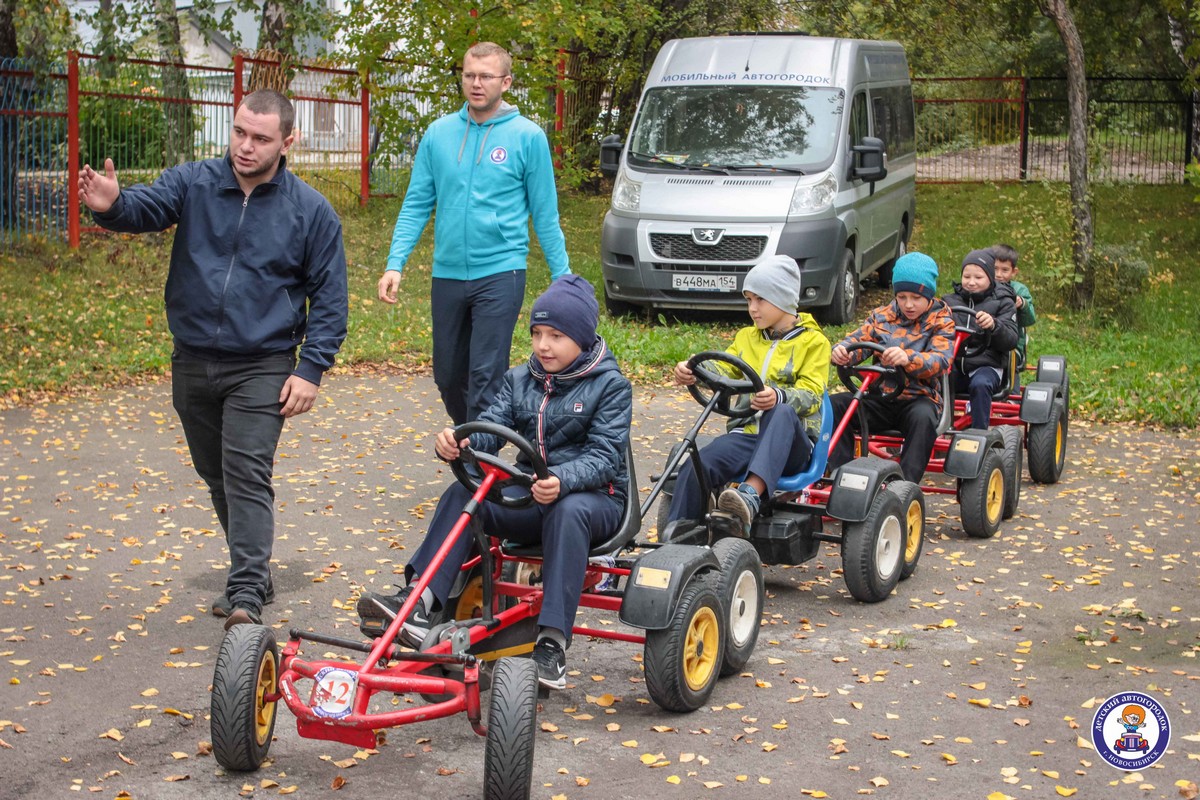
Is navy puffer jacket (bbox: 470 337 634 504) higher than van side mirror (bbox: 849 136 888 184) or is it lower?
lower

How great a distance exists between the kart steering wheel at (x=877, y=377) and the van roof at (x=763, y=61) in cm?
741

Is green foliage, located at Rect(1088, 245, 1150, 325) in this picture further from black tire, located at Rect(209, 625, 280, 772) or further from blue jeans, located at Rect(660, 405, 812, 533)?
black tire, located at Rect(209, 625, 280, 772)

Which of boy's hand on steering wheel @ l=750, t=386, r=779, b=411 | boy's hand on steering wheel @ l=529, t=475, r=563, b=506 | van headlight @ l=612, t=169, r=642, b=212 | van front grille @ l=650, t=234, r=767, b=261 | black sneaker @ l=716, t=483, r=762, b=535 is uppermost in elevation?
van headlight @ l=612, t=169, r=642, b=212

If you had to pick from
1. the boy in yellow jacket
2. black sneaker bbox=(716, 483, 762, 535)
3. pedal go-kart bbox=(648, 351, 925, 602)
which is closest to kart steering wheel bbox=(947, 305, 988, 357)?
pedal go-kart bbox=(648, 351, 925, 602)

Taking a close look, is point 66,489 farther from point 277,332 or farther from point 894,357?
point 894,357

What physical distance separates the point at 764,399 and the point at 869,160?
8.35 metres

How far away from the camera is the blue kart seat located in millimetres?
6461

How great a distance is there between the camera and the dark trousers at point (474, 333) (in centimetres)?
699

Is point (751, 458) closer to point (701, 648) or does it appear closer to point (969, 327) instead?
point (701, 648)

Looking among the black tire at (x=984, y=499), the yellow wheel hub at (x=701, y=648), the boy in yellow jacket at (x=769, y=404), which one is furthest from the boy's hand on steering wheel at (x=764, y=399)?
the black tire at (x=984, y=499)

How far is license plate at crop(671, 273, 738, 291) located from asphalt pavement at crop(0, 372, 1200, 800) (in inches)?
170

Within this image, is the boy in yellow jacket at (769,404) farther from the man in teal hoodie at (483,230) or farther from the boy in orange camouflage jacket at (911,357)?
the man in teal hoodie at (483,230)

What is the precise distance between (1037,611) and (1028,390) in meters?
2.73

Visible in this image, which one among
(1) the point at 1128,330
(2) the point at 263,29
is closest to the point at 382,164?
(2) the point at 263,29
